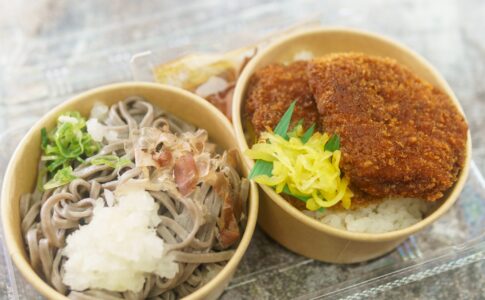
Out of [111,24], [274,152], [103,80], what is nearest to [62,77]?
[103,80]

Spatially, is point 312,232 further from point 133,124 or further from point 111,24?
point 111,24

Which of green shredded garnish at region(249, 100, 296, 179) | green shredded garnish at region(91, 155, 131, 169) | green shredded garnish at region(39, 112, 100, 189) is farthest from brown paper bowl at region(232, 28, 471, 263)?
green shredded garnish at region(39, 112, 100, 189)

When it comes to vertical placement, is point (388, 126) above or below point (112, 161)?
above

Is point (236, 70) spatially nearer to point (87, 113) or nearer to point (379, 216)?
point (87, 113)

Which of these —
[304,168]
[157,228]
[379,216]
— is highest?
[304,168]

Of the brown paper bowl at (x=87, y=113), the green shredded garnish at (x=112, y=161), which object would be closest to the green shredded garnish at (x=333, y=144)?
the brown paper bowl at (x=87, y=113)

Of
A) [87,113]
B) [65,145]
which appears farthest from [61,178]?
[87,113]

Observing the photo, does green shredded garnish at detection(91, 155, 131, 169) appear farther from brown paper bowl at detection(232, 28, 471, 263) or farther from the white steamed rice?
the white steamed rice
